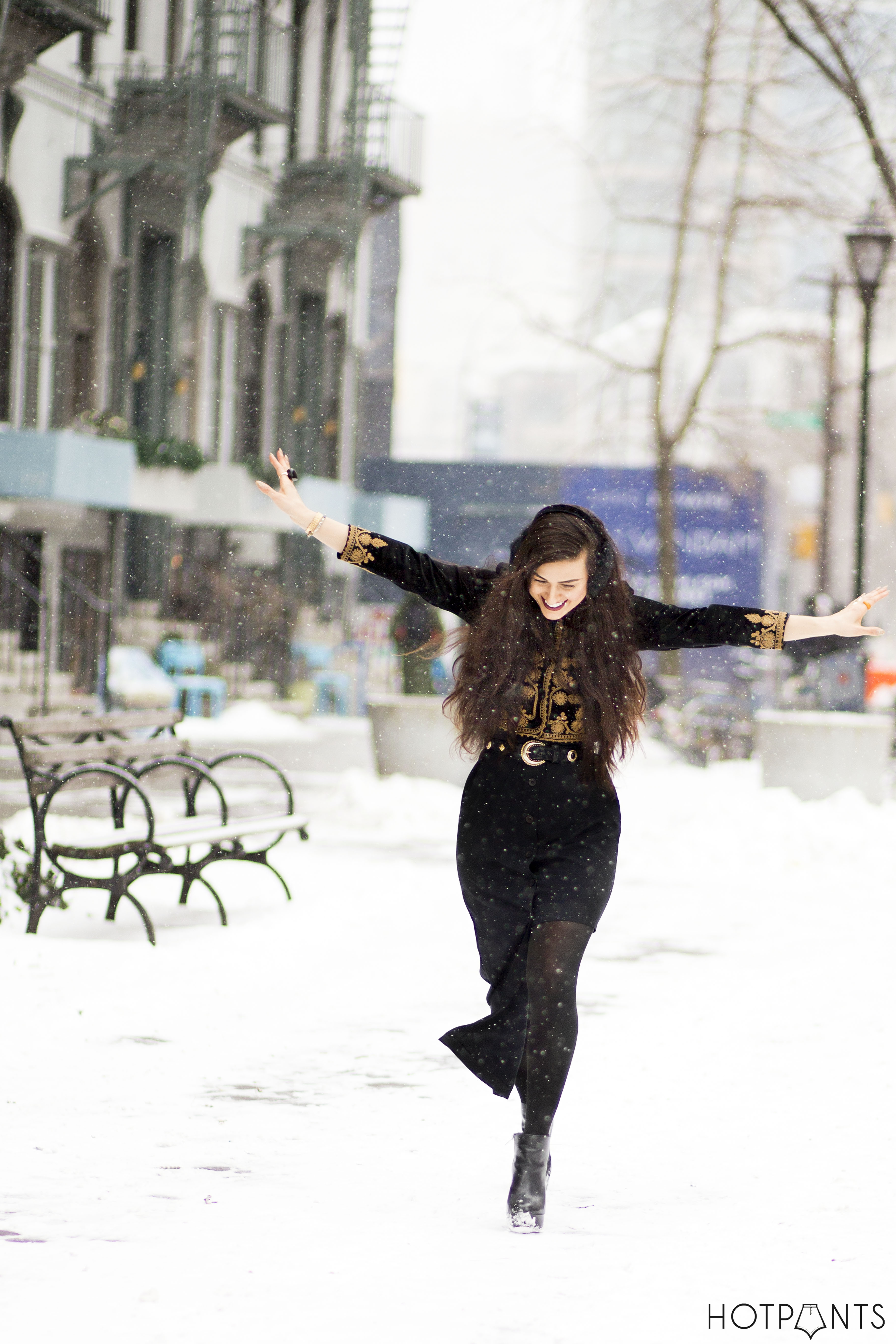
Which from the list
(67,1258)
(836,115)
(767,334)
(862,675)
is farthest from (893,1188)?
(767,334)

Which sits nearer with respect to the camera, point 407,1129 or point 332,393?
point 407,1129

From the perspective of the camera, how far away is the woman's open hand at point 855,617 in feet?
14.8

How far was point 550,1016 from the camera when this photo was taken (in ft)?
13.8

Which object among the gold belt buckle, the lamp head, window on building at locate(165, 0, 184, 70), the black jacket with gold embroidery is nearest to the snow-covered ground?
the gold belt buckle

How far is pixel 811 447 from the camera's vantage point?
55.6 m

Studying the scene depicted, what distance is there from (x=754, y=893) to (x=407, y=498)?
72.5 feet

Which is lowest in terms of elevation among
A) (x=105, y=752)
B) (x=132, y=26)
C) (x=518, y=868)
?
(x=105, y=752)

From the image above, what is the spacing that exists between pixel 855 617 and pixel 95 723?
5.42 m

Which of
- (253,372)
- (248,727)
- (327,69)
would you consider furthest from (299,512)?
(327,69)

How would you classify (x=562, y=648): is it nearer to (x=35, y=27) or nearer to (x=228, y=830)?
Result: (x=228, y=830)

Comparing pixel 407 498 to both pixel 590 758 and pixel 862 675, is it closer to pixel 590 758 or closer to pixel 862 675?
pixel 862 675

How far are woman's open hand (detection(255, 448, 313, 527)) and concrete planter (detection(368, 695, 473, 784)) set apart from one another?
9574mm

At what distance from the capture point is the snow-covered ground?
3549 mm

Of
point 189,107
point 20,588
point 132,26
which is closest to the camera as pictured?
point 20,588
